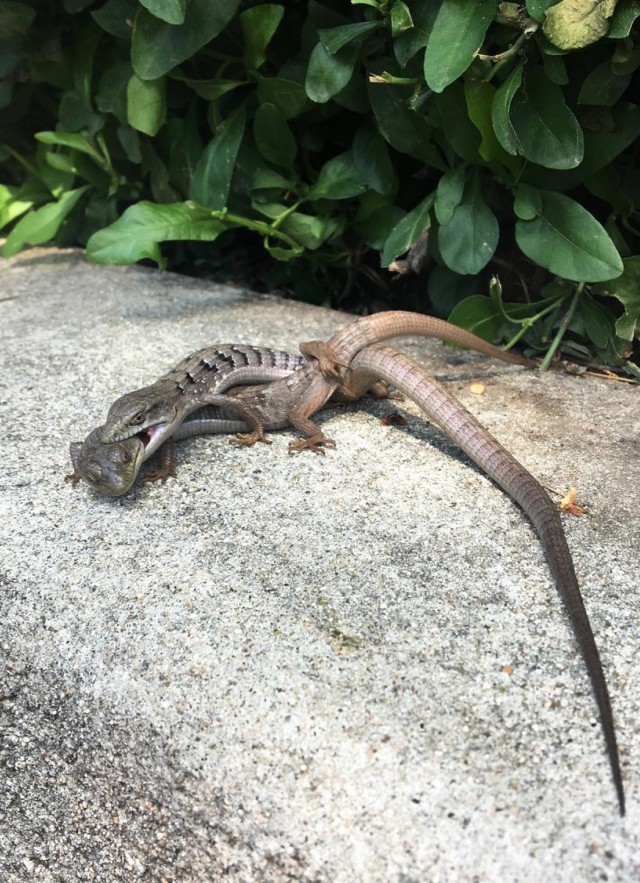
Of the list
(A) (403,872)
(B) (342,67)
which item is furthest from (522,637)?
(B) (342,67)

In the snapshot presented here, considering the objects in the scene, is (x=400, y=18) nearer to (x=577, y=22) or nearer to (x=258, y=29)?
(x=577, y=22)

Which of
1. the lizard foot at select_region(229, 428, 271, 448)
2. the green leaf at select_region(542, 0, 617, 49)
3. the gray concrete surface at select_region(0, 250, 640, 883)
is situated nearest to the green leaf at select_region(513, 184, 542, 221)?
the green leaf at select_region(542, 0, 617, 49)

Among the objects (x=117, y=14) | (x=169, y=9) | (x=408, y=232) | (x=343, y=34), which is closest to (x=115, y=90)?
(x=117, y=14)

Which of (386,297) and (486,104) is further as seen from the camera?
(386,297)

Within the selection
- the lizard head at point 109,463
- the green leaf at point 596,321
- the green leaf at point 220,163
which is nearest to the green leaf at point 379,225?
the green leaf at point 220,163

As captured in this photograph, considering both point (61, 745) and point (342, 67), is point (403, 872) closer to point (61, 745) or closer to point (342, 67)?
point (61, 745)
